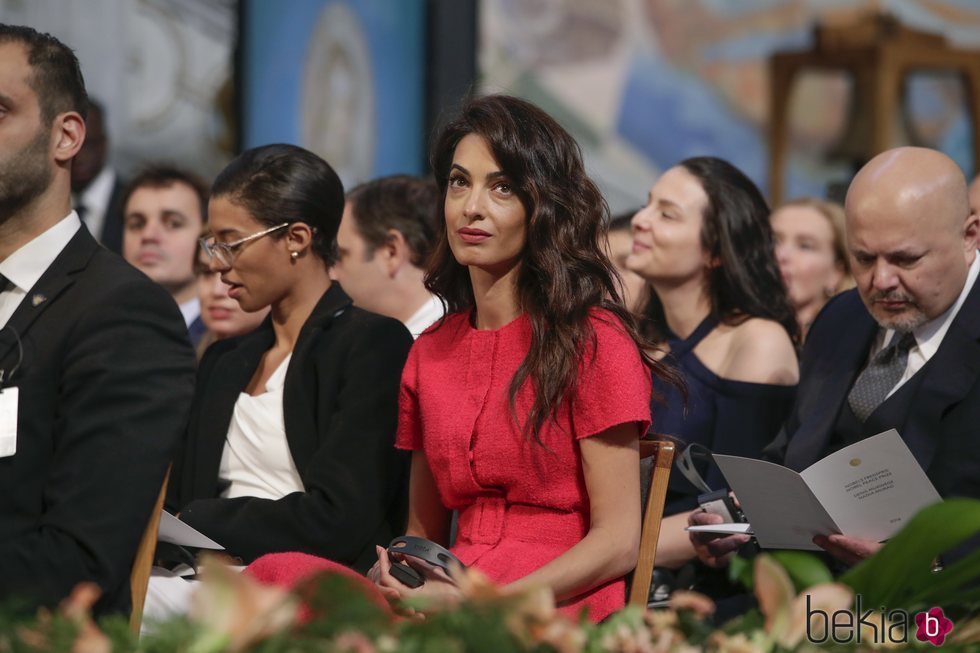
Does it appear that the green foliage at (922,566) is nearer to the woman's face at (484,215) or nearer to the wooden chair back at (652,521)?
the wooden chair back at (652,521)

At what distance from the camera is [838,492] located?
7.94 ft

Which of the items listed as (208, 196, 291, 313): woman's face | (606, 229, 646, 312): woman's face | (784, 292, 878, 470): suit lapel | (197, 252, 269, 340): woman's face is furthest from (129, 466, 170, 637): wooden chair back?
(606, 229, 646, 312): woman's face

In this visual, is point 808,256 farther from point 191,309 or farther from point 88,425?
point 88,425

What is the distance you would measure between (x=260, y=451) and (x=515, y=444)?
2.67 ft

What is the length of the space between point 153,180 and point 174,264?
12.7 inches

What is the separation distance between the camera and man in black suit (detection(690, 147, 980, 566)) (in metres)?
2.61

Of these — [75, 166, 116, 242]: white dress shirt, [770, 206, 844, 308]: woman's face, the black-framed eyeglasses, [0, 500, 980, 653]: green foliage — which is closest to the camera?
[0, 500, 980, 653]: green foliage

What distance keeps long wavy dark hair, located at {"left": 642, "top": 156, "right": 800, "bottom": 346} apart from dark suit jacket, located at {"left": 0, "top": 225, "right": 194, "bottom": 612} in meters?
1.85

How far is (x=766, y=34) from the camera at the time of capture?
6953 millimetres

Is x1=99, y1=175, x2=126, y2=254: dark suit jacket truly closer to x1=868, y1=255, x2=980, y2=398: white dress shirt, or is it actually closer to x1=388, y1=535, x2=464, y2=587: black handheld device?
x1=388, y1=535, x2=464, y2=587: black handheld device

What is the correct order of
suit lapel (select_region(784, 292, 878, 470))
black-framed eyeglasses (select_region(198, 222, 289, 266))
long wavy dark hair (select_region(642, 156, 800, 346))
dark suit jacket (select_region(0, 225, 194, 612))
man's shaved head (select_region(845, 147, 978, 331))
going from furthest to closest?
long wavy dark hair (select_region(642, 156, 800, 346))
black-framed eyeglasses (select_region(198, 222, 289, 266))
suit lapel (select_region(784, 292, 878, 470))
man's shaved head (select_region(845, 147, 978, 331))
dark suit jacket (select_region(0, 225, 194, 612))

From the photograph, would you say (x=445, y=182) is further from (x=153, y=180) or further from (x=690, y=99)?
(x=690, y=99)

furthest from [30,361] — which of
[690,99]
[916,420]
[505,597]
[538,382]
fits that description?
[690,99]

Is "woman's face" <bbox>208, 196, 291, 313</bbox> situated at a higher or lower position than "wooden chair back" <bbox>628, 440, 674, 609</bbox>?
higher
